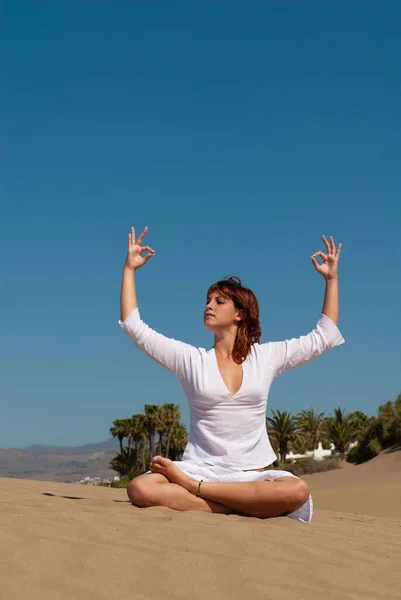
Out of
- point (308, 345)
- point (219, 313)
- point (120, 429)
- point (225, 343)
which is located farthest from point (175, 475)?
point (120, 429)

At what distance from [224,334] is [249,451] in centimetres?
87

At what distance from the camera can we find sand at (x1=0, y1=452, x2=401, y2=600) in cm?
278

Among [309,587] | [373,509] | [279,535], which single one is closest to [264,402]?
[279,535]

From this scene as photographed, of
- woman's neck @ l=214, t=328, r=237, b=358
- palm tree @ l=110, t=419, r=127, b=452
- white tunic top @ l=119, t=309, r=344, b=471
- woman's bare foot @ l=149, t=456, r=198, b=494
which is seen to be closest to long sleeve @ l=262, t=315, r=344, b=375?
white tunic top @ l=119, t=309, r=344, b=471

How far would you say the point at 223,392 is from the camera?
487cm

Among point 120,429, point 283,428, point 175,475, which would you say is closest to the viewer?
point 175,475

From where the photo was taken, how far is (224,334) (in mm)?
5250

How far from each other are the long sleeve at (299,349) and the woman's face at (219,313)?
1.07ft

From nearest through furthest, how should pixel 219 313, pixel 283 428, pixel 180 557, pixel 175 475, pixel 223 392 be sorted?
pixel 180 557
pixel 175 475
pixel 223 392
pixel 219 313
pixel 283 428

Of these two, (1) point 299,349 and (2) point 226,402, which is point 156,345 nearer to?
(2) point 226,402

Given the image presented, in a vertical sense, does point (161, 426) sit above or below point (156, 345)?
above

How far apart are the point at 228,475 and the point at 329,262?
1862 millimetres

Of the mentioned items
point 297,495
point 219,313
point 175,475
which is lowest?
point 297,495

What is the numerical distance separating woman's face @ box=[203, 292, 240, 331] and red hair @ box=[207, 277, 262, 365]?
0.04 meters
